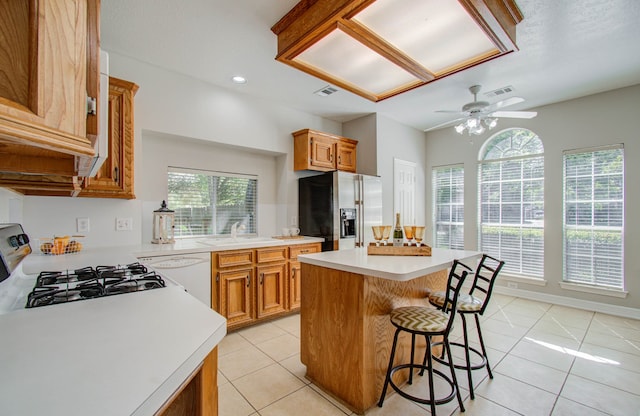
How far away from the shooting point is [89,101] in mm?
798

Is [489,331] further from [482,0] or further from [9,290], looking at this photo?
[9,290]

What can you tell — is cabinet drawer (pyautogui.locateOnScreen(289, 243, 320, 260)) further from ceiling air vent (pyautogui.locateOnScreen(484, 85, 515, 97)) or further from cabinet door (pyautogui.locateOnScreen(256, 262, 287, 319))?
ceiling air vent (pyautogui.locateOnScreen(484, 85, 515, 97))

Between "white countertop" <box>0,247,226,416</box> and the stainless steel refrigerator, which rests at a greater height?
the stainless steel refrigerator

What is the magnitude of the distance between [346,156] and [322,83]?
1.34m

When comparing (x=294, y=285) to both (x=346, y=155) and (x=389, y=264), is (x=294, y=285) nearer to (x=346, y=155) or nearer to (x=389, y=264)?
(x=389, y=264)

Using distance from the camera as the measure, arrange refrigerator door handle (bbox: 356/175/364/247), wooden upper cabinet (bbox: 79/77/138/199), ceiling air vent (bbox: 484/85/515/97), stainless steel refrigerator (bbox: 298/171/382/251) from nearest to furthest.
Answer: wooden upper cabinet (bbox: 79/77/138/199)
ceiling air vent (bbox: 484/85/515/97)
stainless steel refrigerator (bbox: 298/171/382/251)
refrigerator door handle (bbox: 356/175/364/247)

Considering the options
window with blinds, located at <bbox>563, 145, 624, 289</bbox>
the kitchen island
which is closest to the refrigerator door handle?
the kitchen island

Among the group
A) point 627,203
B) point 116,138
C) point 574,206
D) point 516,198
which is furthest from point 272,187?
point 627,203

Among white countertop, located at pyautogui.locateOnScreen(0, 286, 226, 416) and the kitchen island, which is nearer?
white countertop, located at pyautogui.locateOnScreen(0, 286, 226, 416)

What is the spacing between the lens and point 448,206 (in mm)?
5168

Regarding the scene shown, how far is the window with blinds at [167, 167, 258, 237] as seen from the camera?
339 cm

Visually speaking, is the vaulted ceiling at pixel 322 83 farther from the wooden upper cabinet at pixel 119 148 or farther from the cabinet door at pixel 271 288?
the cabinet door at pixel 271 288

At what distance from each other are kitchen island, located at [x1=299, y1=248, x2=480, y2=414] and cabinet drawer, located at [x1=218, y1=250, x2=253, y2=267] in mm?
1097

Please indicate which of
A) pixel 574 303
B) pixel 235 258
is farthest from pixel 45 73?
pixel 574 303
